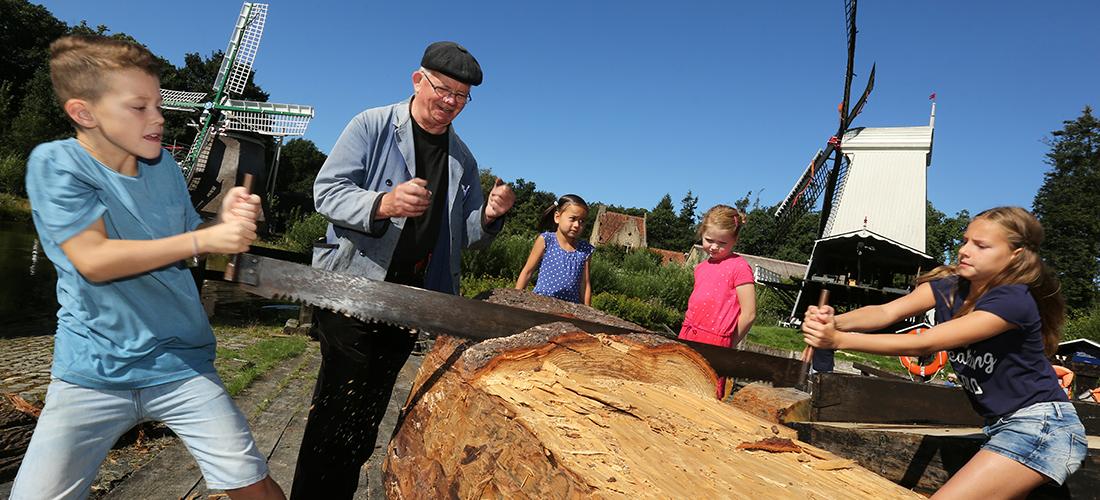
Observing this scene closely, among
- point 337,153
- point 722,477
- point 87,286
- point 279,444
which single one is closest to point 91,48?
point 87,286

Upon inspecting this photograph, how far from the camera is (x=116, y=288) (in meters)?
1.77

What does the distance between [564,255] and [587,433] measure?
3045mm

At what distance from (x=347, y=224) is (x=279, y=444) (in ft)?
8.68

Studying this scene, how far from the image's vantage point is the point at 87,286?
1.73 metres

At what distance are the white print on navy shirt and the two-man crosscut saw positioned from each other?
3.81 feet

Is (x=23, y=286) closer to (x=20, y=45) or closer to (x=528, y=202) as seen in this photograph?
(x=20, y=45)

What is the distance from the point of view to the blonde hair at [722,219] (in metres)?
4.16

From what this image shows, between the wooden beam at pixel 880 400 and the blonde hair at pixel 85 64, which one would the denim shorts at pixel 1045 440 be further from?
the blonde hair at pixel 85 64

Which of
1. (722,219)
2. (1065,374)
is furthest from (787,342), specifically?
(722,219)

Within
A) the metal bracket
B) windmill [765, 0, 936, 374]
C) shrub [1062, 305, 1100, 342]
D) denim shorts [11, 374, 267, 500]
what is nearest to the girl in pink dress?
the metal bracket

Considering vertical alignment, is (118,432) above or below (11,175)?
above

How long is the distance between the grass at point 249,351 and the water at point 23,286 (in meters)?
3.14

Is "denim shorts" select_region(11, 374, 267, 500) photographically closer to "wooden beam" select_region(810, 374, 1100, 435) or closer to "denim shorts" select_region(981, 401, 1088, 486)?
"denim shorts" select_region(981, 401, 1088, 486)

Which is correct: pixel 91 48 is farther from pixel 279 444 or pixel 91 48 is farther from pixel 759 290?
pixel 759 290
